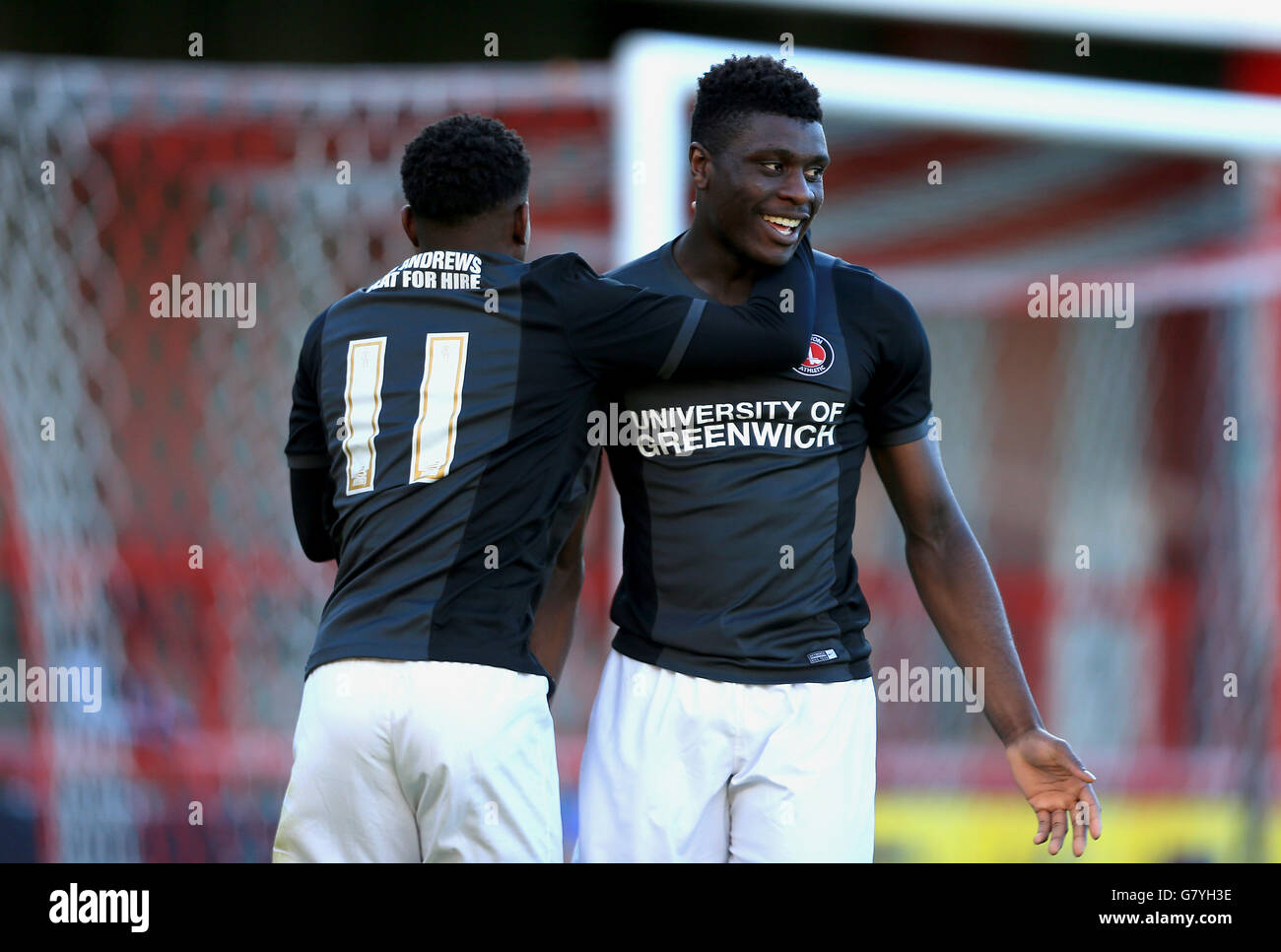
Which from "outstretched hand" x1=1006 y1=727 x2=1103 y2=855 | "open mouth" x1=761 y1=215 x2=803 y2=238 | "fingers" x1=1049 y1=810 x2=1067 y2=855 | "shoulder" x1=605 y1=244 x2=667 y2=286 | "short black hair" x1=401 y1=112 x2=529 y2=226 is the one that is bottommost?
"fingers" x1=1049 y1=810 x2=1067 y2=855

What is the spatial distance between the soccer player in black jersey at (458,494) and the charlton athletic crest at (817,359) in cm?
8

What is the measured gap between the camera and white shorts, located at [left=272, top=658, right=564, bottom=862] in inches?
90.8

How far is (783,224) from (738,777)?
0.97 metres

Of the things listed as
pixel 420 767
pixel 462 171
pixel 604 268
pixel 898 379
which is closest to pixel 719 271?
pixel 898 379

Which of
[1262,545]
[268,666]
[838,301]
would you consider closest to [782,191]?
[838,301]

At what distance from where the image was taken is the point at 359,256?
761 cm

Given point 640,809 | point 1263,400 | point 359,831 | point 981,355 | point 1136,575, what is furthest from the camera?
point 981,355

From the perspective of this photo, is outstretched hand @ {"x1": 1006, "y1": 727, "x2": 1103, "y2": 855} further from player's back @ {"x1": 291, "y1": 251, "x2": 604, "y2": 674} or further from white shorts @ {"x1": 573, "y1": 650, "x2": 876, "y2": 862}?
player's back @ {"x1": 291, "y1": 251, "x2": 604, "y2": 674}

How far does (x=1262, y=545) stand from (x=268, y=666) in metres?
5.10

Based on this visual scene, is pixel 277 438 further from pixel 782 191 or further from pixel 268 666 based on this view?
pixel 782 191

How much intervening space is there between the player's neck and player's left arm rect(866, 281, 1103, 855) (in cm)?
23

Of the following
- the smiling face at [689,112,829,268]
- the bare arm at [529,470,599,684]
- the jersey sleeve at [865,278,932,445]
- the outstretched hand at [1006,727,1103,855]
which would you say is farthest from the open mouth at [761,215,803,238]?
the outstretched hand at [1006,727,1103,855]

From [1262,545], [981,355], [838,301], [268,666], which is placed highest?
[981,355]

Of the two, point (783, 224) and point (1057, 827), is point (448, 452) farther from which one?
point (1057, 827)
